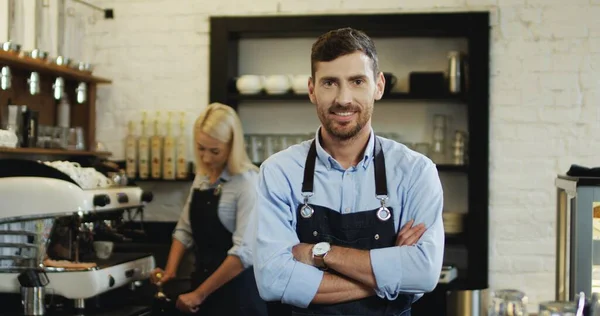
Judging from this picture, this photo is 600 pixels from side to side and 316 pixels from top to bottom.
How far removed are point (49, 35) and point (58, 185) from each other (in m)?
1.18

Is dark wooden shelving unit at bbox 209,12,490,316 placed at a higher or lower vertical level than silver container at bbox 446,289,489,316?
higher

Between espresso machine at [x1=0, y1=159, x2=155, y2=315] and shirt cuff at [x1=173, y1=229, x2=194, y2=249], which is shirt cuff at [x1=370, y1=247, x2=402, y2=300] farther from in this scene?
shirt cuff at [x1=173, y1=229, x2=194, y2=249]

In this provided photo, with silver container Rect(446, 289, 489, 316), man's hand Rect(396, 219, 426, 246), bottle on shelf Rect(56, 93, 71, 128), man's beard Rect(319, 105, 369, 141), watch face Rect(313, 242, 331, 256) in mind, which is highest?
bottle on shelf Rect(56, 93, 71, 128)

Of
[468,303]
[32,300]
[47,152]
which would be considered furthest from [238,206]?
[468,303]

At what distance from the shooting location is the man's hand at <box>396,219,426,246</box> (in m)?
2.13

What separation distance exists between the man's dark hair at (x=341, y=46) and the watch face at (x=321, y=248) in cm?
46

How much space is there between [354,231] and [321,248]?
10 centimetres

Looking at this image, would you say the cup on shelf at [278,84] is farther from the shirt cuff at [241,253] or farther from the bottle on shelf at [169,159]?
the shirt cuff at [241,253]

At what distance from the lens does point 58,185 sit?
119 inches

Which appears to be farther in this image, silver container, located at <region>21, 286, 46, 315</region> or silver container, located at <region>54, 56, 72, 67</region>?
silver container, located at <region>54, 56, 72, 67</region>

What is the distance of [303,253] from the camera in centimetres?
213

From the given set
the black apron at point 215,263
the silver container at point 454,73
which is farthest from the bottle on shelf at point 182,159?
the silver container at point 454,73

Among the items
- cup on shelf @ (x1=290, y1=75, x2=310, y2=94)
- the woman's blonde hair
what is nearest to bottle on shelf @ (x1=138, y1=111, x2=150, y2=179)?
cup on shelf @ (x1=290, y1=75, x2=310, y2=94)

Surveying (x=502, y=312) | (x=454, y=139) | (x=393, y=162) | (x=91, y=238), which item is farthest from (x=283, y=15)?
(x=502, y=312)
